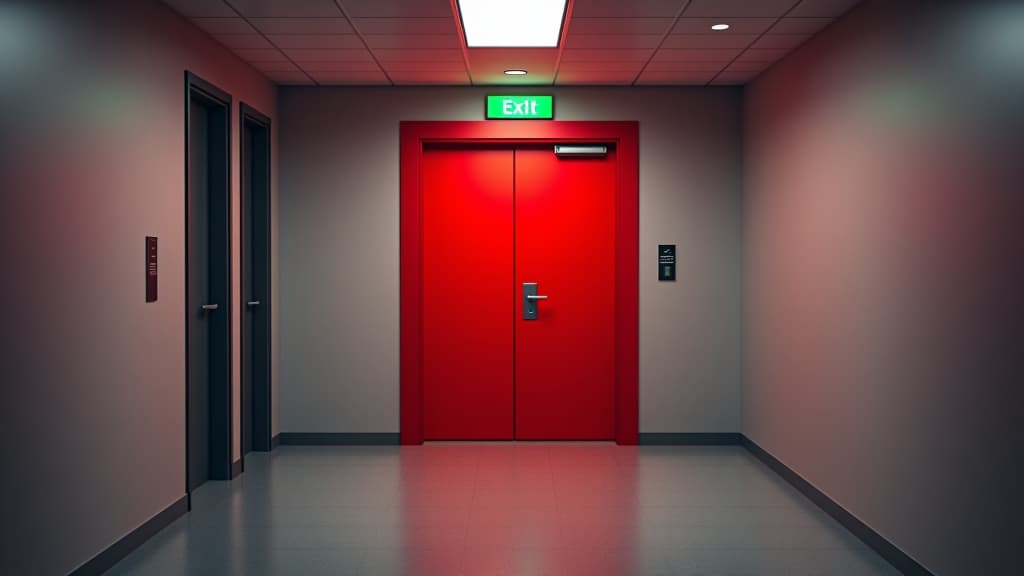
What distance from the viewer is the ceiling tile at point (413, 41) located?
510 centimetres

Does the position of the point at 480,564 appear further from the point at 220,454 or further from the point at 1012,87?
the point at 1012,87

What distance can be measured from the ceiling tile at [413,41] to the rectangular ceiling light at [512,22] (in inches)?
4.6

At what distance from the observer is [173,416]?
4.57 m

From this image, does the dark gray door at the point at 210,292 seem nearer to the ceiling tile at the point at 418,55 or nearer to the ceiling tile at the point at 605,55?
the ceiling tile at the point at 418,55

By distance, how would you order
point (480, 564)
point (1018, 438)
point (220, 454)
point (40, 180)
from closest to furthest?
point (1018, 438) < point (40, 180) < point (480, 564) < point (220, 454)

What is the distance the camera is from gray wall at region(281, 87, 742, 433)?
6613 mm

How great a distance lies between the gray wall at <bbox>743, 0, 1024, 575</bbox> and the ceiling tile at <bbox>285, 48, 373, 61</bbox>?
2.86 m

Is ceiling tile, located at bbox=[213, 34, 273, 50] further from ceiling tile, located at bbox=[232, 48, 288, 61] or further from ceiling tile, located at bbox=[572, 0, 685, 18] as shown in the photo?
ceiling tile, located at bbox=[572, 0, 685, 18]

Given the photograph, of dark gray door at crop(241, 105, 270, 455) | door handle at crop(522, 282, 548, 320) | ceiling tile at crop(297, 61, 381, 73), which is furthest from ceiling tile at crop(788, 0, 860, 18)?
dark gray door at crop(241, 105, 270, 455)

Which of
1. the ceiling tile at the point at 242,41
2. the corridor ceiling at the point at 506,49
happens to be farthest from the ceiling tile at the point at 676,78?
the ceiling tile at the point at 242,41

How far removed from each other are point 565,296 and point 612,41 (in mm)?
2256

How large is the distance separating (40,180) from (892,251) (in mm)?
3834

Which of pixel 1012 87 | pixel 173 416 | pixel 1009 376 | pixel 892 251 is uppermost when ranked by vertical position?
pixel 1012 87

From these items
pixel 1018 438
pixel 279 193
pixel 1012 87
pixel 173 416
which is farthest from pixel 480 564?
pixel 279 193
